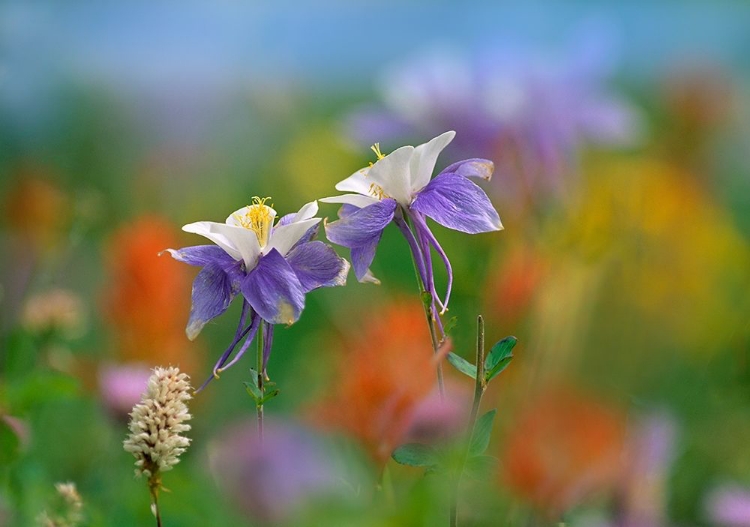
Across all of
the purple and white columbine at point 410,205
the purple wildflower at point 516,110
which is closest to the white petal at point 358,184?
the purple and white columbine at point 410,205

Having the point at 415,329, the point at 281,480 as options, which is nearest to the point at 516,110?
the point at 415,329

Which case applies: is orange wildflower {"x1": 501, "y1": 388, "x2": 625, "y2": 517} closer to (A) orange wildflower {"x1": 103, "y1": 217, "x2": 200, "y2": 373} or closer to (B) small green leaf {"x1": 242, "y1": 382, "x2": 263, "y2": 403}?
(B) small green leaf {"x1": 242, "y1": 382, "x2": 263, "y2": 403}

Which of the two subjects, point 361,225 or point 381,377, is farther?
point 381,377

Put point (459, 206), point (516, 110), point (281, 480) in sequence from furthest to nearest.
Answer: point (516, 110) < point (459, 206) < point (281, 480)

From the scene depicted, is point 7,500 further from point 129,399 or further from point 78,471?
point 78,471

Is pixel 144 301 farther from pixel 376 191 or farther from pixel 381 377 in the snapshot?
pixel 376 191

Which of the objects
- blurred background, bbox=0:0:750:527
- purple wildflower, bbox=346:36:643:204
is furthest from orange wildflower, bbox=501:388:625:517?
purple wildflower, bbox=346:36:643:204

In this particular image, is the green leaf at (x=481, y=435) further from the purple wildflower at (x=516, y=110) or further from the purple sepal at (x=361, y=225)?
the purple wildflower at (x=516, y=110)
